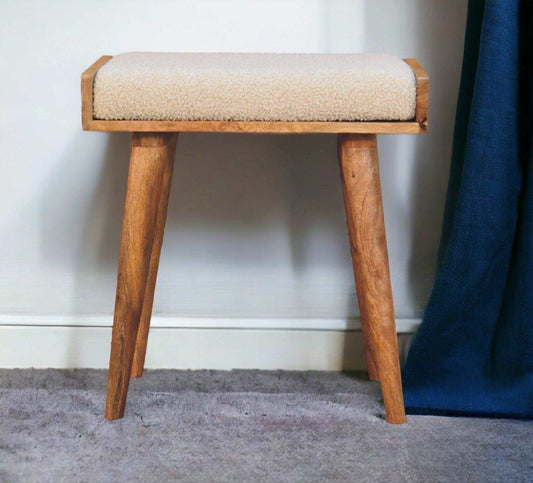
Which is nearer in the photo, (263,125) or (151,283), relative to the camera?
(263,125)

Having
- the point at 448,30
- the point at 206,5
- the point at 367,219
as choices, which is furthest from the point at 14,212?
the point at 448,30

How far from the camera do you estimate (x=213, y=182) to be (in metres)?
1.14

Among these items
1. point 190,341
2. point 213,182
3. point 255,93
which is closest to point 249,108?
point 255,93

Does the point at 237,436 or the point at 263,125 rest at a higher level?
the point at 263,125

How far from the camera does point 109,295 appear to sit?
1.16 metres

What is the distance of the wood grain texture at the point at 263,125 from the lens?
2.72 ft

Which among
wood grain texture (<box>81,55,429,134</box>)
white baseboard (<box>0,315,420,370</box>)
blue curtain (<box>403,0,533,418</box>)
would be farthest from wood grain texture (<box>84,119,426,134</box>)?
white baseboard (<box>0,315,420,370</box>)

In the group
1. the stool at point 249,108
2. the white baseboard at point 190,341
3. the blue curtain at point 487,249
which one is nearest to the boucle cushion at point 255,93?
the stool at point 249,108

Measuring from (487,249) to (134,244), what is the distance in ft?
1.43

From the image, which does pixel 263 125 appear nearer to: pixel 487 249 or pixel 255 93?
pixel 255 93

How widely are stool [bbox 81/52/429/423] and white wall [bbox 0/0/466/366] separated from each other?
0.74ft

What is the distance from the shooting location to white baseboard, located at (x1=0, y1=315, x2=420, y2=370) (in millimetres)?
1149

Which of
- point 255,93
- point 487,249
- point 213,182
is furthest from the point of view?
point 213,182

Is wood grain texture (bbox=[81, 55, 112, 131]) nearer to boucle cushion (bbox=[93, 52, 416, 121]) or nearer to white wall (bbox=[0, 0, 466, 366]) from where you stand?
boucle cushion (bbox=[93, 52, 416, 121])
